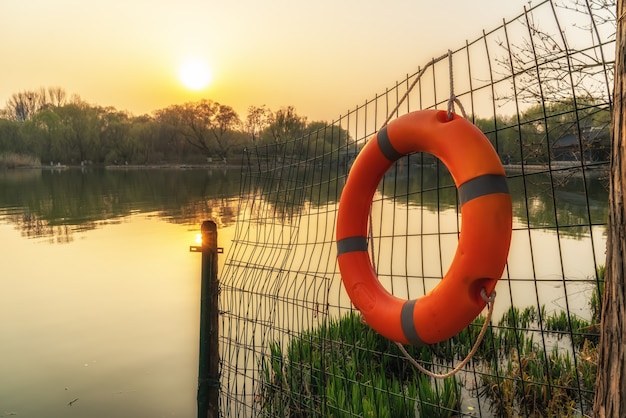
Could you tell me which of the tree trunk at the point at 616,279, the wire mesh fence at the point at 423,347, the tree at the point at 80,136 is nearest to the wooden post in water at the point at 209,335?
the wire mesh fence at the point at 423,347

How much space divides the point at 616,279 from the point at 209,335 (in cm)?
183

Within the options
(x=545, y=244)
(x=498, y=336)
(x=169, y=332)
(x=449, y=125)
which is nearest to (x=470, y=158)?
(x=449, y=125)

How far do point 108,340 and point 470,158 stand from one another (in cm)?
475

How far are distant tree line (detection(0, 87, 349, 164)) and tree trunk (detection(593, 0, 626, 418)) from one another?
138 feet

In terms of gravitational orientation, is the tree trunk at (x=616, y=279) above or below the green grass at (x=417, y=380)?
above

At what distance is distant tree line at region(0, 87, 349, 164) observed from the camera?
144ft

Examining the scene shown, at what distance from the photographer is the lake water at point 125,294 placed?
12.8ft

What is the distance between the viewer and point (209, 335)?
2400 mm

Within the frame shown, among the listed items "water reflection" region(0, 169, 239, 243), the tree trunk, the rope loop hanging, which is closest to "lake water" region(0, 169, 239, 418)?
"water reflection" region(0, 169, 239, 243)

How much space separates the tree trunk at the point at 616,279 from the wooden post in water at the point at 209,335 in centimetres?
172

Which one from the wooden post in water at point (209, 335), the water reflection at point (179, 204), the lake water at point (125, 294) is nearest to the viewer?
the wooden post in water at point (209, 335)

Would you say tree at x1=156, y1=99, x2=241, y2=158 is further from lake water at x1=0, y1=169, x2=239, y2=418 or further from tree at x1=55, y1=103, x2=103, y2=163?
lake water at x1=0, y1=169, x2=239, y2=418

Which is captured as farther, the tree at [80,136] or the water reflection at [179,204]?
the tree at [80,136]

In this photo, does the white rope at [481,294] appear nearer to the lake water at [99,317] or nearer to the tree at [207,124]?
the lake water at [99,317]
